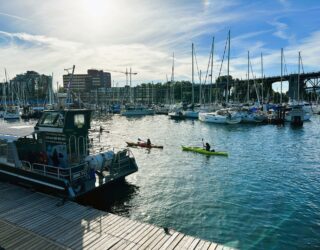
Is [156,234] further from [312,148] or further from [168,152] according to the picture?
[312,148]

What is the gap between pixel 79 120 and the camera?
1992 cm

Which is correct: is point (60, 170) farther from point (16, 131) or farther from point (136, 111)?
point (136, 111)

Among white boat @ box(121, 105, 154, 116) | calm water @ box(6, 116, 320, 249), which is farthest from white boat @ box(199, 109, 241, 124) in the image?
white boat @ box(121, 105, 154, 116)

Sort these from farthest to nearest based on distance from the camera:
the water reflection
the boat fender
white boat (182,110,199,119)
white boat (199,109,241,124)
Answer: white boat (182,110,199,119) < white boat (199,109,241,124) < the boat fender < the water reflection

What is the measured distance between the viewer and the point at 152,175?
26703mm

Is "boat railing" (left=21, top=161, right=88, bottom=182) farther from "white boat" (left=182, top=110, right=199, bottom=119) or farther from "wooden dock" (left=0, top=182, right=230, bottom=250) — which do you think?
"white boat" (left=182, top=110, right=199, bottom=119)

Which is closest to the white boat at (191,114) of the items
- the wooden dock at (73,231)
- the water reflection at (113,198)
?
the water reflection at (113,198)

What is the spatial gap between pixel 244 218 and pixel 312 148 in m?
29.0

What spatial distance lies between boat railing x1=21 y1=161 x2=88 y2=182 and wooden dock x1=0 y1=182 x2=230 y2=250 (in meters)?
1.89

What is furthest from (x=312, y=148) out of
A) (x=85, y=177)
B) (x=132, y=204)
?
(x=85, y=177)

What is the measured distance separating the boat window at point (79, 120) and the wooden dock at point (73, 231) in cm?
586

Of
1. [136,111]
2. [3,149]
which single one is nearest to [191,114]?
[136,111]

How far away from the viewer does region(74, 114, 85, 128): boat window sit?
64.5ft

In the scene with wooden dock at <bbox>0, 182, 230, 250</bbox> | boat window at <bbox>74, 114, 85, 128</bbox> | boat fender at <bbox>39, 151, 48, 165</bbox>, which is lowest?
wooden dock at <bbox>0, 182, 230, 250</bbox>
